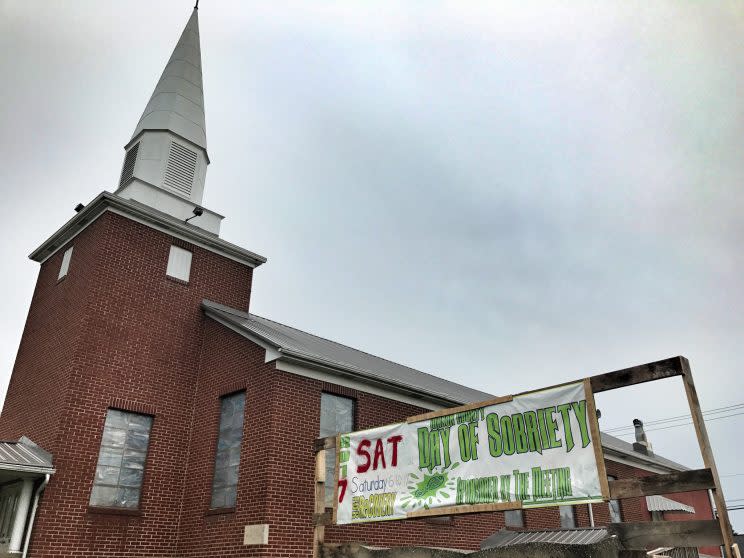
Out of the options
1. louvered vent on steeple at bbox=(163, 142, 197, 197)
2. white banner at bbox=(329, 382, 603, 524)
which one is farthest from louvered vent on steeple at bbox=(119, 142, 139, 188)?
white banner at bbox=(329, 382, 603, 524)

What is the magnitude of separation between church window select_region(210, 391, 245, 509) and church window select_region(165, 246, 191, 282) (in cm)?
392

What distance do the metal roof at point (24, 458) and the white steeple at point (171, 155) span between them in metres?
7.37

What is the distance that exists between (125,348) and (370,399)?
6.31 metres

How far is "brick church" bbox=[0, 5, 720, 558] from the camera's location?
1291 centimetres

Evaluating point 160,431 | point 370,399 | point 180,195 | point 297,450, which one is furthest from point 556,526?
point 180,195

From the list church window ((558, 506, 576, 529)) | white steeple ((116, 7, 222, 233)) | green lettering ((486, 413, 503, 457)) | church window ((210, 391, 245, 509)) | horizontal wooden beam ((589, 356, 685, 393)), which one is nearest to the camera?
horizontal wooden beam ((589, 356, 685, 393))

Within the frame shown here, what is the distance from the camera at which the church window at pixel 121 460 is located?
1355 centimetres

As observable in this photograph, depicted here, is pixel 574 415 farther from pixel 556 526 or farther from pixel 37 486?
pixel 556 526

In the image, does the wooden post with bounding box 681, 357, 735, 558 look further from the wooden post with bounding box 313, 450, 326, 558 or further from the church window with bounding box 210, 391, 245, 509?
the church window with bounding box 210, 391, 245, 509

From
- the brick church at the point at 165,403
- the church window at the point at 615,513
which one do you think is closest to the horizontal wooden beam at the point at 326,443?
the brick church at the point at 165,403

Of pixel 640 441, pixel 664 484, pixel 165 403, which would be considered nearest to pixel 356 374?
pixel 165 403

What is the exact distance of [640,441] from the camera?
99.1 feet

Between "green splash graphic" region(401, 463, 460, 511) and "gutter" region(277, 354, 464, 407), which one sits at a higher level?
"gutter" region(277, 354, 464, 407)

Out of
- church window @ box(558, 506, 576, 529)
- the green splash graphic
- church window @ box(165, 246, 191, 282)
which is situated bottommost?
the green splash graphic
